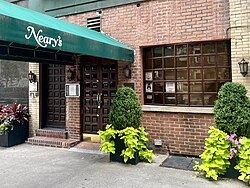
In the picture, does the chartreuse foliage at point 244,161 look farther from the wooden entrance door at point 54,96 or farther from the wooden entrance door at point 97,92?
the wooden entrance door at point 54,96

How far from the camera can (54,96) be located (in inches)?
303

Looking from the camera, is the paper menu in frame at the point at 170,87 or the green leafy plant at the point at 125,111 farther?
the paper menu in frame at the point at 170,87

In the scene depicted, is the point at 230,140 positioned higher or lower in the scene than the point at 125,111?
lower

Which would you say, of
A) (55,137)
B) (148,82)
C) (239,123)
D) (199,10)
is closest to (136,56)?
(148,82)

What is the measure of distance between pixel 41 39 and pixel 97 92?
3.47m

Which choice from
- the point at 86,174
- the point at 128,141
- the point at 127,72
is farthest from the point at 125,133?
the point at 127,72

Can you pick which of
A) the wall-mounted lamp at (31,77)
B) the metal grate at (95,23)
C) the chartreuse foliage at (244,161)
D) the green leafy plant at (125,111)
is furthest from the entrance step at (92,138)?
the chartreuse foliage at (244,161)

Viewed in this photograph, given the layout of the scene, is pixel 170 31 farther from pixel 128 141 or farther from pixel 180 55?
pixel 128 141

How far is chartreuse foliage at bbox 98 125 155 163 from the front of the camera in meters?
4.87

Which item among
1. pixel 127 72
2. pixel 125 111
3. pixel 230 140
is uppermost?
pixel 127 72

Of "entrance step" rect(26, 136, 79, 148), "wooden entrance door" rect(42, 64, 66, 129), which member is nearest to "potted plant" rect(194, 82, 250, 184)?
"entrance step" rect(26, 136, 79, 148)

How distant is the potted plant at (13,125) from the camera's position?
6.82 m

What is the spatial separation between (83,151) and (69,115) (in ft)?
4.69

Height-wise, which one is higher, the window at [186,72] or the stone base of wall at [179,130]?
the window at [186,72]
